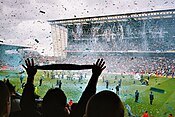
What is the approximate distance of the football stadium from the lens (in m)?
2.77

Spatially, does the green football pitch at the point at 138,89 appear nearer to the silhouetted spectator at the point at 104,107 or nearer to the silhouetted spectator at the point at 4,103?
the silhouetted spectator at the point at 4,103

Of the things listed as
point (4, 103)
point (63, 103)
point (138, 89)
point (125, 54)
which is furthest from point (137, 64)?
point (4, 103)

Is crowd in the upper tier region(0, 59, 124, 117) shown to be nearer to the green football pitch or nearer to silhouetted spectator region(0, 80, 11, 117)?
silhouetted spectator region(0, 80, 11, 117)

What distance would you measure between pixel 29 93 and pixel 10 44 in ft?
7.62

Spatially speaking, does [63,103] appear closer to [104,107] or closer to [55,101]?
[55,101]

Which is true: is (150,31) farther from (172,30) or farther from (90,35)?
(90,35)

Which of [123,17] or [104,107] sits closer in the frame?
[104,107]

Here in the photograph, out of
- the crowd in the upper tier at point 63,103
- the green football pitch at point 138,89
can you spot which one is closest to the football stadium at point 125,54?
the green football pitch at point 138,89

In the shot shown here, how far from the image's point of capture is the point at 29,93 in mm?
1166

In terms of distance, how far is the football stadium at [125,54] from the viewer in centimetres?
277

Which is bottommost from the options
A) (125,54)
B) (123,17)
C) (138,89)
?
(138,89)

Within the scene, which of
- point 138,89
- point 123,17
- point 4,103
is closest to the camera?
point 4,103

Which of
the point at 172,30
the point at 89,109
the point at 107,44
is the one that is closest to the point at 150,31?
the point at 172,30

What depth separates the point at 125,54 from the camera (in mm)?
2910
